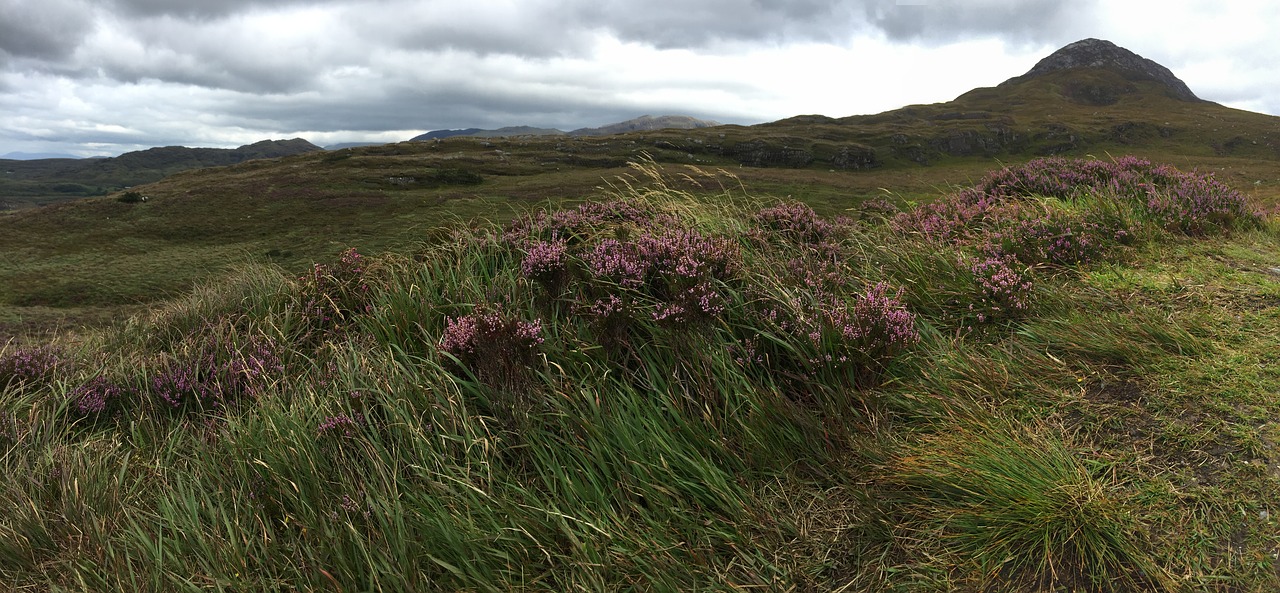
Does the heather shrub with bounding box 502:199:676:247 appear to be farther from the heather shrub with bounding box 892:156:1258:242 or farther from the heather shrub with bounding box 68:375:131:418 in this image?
the heather shrub with bounding box 68:375:131:418

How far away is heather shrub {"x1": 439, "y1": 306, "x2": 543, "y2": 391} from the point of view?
434 centimetres

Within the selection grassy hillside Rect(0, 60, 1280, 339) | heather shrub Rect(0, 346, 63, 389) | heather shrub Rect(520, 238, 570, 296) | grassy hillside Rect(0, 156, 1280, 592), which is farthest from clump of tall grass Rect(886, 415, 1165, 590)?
heather shrub Rect(0, 346, 63, 389)

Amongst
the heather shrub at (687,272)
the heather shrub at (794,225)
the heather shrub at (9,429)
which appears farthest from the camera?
the heather shrub at (794,225)

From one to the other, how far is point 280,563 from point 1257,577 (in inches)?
182

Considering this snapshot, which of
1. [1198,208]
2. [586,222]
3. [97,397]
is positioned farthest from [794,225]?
[97,397]

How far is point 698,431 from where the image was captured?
12.7 feet

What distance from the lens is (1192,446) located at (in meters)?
3.31

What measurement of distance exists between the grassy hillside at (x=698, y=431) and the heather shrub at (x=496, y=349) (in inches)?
1.0

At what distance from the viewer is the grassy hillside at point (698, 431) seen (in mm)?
2984

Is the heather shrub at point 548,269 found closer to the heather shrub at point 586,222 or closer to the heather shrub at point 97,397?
the heather shrub at point 586,222

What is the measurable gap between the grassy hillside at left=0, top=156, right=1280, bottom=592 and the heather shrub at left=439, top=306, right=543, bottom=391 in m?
0.03

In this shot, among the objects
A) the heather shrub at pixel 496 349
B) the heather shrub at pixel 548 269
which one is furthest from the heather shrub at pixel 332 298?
the heather shrub at pixel 496 349

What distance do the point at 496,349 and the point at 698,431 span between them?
156cm

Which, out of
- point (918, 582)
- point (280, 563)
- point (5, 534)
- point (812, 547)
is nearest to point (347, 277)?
point (5, 534)
